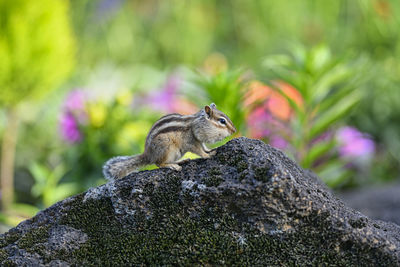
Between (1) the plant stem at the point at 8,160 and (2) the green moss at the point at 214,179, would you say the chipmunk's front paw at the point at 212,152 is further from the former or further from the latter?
(1) the plant stem at the point at 8,160

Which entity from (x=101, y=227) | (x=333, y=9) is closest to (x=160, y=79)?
(x=333, y=9)

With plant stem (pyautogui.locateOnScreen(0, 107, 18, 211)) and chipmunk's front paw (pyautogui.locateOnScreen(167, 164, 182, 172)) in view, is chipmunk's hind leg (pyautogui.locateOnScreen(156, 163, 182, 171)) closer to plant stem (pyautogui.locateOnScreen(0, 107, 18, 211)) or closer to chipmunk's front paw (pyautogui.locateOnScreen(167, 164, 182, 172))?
chipmunk's front paw (pyautogui.locateOnScreen(167, 164, 182, 172))

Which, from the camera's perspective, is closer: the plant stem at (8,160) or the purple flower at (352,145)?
the plant stem at (8,160)

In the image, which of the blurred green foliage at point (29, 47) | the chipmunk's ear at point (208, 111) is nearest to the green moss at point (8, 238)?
the chipmunk's ear at point (208, 111)

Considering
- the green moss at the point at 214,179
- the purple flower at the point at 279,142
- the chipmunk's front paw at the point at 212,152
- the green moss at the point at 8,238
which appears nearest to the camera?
the green moss at the point at 214,179

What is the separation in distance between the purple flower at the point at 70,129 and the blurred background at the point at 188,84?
0.02 m

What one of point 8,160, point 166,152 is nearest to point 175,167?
point 166,152

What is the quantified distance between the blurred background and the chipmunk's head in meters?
1.30

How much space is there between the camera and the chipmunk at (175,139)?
2893mm

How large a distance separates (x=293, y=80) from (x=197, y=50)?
9062 mm

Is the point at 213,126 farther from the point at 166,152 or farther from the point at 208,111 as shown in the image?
the point at 166,152

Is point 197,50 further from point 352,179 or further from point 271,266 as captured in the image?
point 271,266

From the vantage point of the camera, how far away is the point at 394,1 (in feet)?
→ 37.5

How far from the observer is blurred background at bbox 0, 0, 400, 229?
511 centimetres
